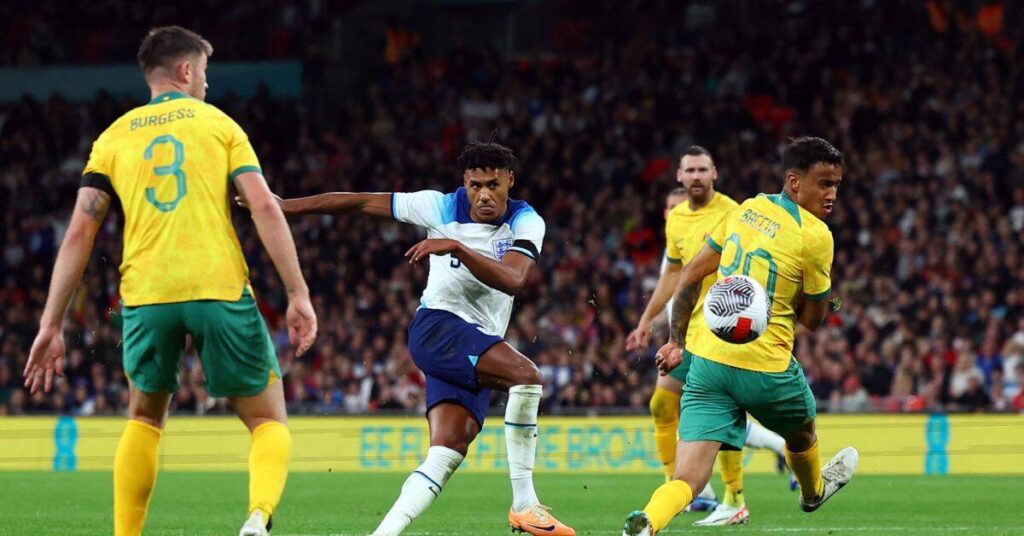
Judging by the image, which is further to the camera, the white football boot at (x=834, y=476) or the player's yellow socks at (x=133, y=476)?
the white football boot at (x=834, y=476)

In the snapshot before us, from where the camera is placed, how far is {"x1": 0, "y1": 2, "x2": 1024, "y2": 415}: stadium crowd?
20.4m

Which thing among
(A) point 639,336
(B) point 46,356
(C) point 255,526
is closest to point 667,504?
(C) point 255,526

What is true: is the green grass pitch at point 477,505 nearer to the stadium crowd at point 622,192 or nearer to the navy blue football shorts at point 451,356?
the navy blue football shorts at point 451,356

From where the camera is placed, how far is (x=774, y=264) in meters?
7.52

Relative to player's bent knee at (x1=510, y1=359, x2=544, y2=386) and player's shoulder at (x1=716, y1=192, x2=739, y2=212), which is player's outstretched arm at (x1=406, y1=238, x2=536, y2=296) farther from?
player's shoulder at (x1=716, y1=192, x2=739, y2=212)

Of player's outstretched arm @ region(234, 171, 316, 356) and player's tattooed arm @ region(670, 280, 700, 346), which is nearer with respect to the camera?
player's outstretched arm @ region(234, 171, 316, 356)

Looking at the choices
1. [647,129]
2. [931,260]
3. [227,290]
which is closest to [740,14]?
[647,129]

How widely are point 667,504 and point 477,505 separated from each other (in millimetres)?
5355

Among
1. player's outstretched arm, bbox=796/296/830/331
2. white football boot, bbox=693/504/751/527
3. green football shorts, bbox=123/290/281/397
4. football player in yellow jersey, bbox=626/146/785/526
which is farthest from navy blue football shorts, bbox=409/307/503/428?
football player in yellow jersey, bbox=626/146/785/526

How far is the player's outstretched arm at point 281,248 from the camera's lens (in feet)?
20.1

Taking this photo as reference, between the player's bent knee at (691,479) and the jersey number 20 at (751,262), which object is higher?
the jersey number 20 at (751,262)

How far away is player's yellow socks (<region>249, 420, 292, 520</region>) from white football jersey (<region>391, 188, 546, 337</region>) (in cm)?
199

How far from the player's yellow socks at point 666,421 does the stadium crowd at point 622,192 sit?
790cm

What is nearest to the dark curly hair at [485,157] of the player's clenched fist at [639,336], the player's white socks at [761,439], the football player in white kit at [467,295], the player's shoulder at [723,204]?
the football player in white kit at [467,295]
